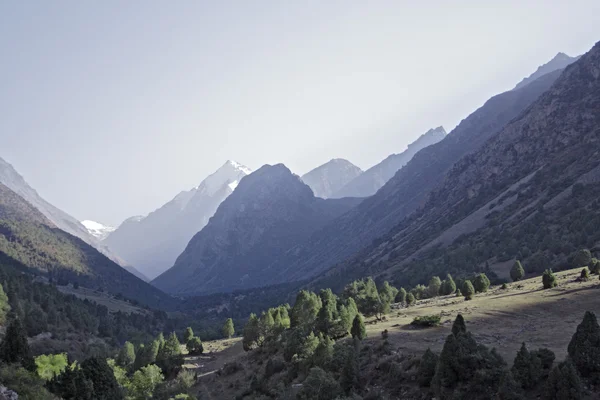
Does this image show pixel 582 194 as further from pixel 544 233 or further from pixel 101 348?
pixel 101 348

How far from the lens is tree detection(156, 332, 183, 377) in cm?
8120

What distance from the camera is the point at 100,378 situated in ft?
152

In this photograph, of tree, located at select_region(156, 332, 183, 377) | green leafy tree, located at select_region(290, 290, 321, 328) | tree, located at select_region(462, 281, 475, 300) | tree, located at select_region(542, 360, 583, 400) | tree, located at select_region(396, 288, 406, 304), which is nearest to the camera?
tree, located at select_region(542, 360, 583, 400)

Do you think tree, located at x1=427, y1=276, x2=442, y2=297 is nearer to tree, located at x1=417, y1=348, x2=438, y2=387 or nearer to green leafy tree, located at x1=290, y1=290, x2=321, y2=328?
green leafy tree, located at x1=290, y1=290, x2=321, y2=328

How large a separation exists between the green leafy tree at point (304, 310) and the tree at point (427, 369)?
109ft

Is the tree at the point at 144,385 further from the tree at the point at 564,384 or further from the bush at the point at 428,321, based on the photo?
the tree at the point at 564,384

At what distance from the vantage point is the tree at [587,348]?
27516 millimetres

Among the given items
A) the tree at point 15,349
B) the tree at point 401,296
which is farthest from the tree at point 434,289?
the tree at point 15,349

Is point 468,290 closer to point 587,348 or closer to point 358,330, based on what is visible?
point 358,330

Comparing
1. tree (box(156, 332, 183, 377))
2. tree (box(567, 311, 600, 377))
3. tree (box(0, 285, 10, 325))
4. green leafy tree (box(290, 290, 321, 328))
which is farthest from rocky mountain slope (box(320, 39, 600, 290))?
A: tree (box(0, 285, 10, 325))

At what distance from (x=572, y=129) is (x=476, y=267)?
333ft

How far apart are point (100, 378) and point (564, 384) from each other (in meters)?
45.0

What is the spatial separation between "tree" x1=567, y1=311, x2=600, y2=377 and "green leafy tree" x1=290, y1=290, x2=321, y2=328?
4347cm

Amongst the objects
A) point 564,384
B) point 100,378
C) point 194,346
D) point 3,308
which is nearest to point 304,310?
point 100,378
